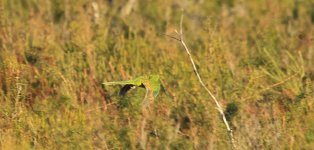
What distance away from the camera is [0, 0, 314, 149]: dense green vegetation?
369 centimetres

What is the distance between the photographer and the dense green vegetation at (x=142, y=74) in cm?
369

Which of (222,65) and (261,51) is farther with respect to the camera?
(261,51)

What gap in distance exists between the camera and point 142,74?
475cm

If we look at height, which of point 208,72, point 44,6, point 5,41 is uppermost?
point 44,6

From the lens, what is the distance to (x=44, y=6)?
20.3 feet

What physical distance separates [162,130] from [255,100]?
62 cm

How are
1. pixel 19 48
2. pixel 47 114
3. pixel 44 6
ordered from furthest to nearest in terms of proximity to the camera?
pixel 44 6
pixel 19 48
pixel 47 114

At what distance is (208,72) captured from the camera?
4.49 m

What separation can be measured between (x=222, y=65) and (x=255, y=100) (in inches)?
17.1

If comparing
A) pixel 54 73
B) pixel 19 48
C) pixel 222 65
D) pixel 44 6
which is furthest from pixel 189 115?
pixel 44 6

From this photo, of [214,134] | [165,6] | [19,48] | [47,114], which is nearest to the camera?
[214,134]

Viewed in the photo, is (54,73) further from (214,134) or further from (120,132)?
(214,134)

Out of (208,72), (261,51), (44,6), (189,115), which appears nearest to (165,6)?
(44,6)

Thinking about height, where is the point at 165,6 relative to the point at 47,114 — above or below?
above
